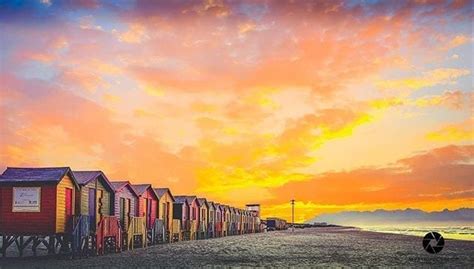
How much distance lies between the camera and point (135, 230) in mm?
51625

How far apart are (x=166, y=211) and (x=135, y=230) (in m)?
16.0

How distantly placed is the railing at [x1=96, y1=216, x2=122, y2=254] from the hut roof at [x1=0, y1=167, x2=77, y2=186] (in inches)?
157

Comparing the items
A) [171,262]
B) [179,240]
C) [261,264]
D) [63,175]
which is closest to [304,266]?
[261,264]

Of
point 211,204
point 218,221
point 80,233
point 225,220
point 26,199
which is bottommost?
point 80,233

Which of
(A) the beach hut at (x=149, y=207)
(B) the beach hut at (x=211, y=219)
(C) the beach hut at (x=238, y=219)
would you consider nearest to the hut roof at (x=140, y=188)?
(A) the beach hut at (x=149, y=207)

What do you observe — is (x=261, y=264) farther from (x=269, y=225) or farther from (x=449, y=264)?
(x=269, y=225)

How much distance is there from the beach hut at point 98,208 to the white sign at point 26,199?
3.33m

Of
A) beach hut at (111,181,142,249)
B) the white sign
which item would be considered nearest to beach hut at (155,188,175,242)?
beach hut at (111,181,142,249)

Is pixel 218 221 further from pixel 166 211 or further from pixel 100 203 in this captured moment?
pixel 100 203

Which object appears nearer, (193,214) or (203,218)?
(193,214)

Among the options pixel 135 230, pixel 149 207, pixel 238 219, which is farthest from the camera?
pixel 238 219

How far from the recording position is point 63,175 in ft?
132

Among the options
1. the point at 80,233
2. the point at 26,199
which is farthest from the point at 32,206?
the point at 80,233

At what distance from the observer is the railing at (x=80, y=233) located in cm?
3928
